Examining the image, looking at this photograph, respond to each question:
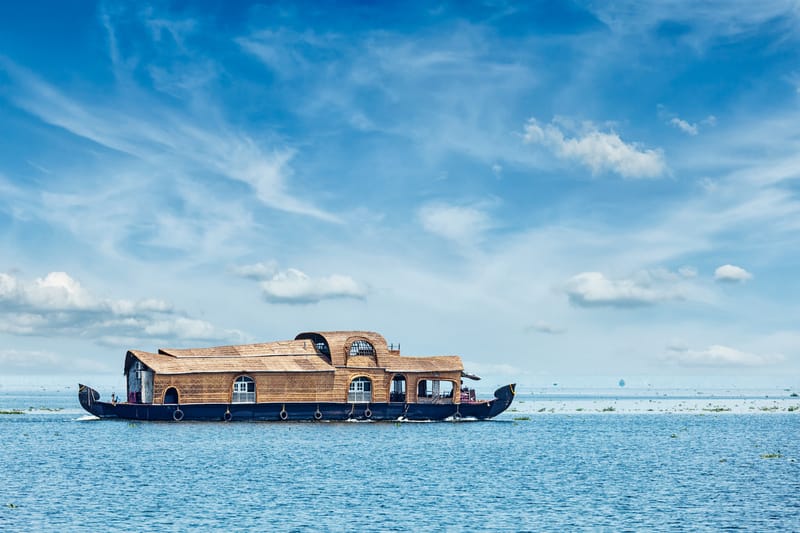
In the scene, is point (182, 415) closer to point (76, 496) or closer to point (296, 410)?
point (296, 410)

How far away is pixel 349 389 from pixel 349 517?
50.9 meters

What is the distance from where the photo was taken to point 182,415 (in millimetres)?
90688

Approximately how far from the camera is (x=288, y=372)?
92688mm

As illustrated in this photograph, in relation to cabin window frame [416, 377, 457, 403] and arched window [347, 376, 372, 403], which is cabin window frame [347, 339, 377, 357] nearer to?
arched window [347, 376, 372, 403]

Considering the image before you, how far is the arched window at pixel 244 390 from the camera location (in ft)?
302

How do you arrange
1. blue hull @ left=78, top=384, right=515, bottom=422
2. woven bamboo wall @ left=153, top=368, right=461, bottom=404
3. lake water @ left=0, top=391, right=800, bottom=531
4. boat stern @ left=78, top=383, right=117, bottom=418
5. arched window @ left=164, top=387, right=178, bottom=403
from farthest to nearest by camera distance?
boat stern @ left=78, top=383, right=117, bottom=418, arched window @ left=164, top=387, right=178, bottom=403, blue hull @ left=78, top=384, right=515, bottom=422, woven bamboo wall @ left=153, top=368, right=461, bottom=404, lake water @ left=0, top=391, right=800, bottom=531

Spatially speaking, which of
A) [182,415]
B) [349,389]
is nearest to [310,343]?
[349,389]

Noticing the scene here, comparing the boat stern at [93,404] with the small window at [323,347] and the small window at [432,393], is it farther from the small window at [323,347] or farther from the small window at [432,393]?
the small window at [432,393]

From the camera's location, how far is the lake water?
43.9 m

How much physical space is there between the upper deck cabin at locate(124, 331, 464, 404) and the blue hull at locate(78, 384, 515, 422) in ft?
2.45

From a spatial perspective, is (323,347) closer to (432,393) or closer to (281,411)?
(281,411)

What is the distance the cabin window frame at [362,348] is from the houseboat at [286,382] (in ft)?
0.33

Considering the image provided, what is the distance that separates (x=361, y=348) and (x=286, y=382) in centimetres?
866

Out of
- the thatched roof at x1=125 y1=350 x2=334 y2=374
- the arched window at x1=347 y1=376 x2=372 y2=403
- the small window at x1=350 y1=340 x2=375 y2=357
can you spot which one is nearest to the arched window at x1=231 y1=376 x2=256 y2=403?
the thatched roof at x1=125 y1=350 x2=334 y2=374
